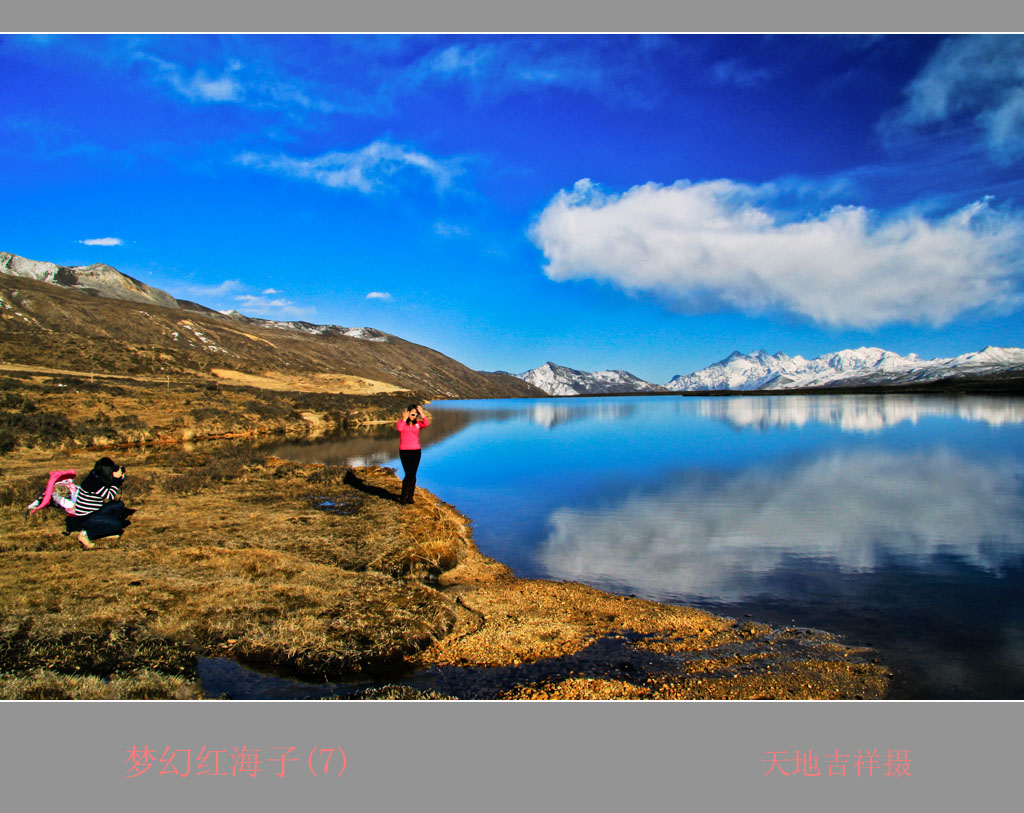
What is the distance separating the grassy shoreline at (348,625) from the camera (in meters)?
6.56

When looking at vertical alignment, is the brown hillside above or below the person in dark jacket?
above

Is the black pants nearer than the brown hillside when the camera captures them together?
Yes

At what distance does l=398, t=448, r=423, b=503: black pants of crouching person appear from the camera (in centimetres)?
1608

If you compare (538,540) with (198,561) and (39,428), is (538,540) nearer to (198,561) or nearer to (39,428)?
(198,561)

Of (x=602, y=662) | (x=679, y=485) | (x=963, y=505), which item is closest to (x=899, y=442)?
(x=963, y=505)

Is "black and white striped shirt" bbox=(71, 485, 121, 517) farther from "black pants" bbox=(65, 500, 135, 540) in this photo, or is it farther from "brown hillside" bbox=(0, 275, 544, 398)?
"brown hillside" bbox=(0, 275, 544, 398)

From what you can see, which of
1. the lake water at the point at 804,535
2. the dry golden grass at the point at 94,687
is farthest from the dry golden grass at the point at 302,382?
the dry golden grass at the point at 94,687

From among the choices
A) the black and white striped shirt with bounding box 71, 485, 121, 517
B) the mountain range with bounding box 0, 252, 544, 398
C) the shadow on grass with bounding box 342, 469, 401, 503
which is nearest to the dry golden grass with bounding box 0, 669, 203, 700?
the black and white striped shirt with bounding box 71, 485, 121, 517

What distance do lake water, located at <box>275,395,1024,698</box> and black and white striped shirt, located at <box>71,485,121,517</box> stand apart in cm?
912

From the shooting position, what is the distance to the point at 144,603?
818 centimetres

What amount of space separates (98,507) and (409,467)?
7.58m

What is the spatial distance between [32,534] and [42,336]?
86348mm

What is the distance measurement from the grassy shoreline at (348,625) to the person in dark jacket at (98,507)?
394mm

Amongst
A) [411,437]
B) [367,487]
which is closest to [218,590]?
[411,437]
